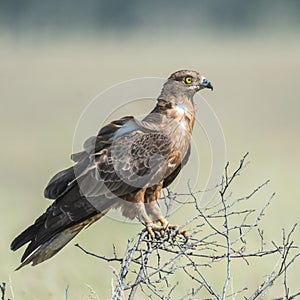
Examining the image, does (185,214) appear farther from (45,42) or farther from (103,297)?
(45,42)

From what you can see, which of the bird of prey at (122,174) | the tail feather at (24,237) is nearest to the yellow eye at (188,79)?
the bird of prey at (122,174)

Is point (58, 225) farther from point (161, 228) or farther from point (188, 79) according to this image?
point (188, 79)

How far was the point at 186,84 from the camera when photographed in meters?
6.95

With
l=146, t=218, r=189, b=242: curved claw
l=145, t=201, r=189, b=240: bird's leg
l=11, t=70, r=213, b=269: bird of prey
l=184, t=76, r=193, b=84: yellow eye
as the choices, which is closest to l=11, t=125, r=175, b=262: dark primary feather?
l=11, t=70, r=213, b=269: bird of prey

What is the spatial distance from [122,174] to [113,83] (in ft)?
51.9

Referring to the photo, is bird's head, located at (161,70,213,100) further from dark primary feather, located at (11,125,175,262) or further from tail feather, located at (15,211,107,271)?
tail feather, located at (15,211,107,271)

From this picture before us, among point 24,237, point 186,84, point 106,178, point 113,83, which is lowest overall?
point 24,237

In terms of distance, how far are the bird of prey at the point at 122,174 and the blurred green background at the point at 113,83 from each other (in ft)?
0.77

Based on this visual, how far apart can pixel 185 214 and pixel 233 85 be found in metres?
12.9

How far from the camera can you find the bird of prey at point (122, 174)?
6559mm

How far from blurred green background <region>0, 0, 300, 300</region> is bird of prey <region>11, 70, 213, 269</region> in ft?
0.77

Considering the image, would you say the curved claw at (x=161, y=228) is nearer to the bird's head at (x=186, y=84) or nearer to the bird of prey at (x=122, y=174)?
the bird of prey at (x=122, y=174)

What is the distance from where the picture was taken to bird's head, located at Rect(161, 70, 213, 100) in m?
6.95

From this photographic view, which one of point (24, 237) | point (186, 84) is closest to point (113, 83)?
point (186, 84)
